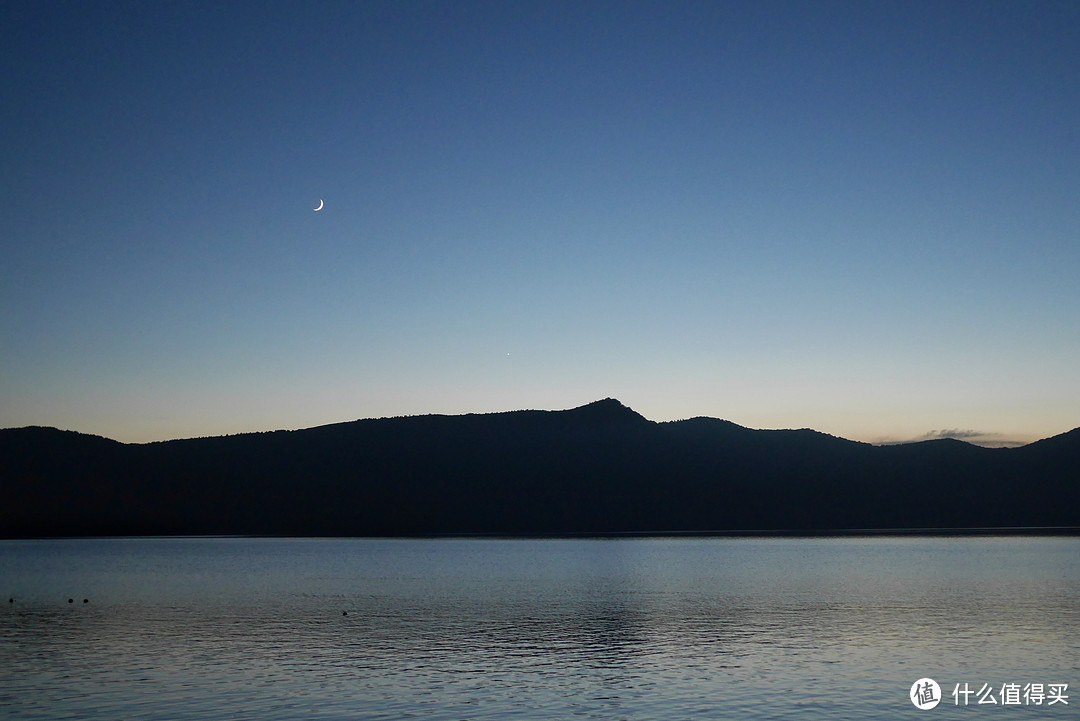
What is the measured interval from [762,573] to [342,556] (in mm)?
92418

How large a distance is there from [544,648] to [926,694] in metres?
21.3

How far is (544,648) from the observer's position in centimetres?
5312

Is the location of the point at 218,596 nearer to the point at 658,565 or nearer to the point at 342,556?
Answer: the point at 658,565

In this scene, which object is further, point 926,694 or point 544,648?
point 544,648

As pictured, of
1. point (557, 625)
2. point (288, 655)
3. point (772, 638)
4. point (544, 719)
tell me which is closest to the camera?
point (544, 719)

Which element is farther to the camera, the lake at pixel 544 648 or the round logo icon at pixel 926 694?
the lake at pixel 544 648

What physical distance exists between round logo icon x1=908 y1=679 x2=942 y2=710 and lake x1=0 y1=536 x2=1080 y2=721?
0.40 meters

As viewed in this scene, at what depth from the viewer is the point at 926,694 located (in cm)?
3862

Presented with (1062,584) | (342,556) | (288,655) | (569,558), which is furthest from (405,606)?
(342,556)

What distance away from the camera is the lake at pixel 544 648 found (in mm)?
→ 37344

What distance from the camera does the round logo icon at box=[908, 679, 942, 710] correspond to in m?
37.0

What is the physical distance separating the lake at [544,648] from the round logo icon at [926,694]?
0.40 m

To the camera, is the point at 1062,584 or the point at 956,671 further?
Answer: the point at 1062,584

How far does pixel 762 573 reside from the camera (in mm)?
120500
